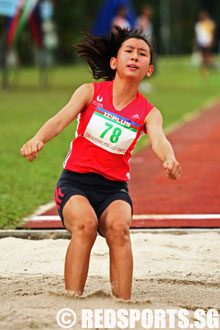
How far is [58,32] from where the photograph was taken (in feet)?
188

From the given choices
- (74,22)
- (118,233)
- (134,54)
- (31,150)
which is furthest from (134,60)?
(74,22)

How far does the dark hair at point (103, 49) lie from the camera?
4.96 m

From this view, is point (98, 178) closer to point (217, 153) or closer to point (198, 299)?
point (198, 299)

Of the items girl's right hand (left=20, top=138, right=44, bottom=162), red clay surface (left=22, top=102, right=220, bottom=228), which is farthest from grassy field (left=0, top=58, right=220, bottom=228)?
girl's right hand (left=20, top=138, right=44, bottom=162)

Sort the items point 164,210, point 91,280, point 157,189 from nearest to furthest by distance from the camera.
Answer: point 91,280 < point 164,210 < point 157,189

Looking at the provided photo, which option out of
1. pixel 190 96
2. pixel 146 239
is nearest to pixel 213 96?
pixel 190 96

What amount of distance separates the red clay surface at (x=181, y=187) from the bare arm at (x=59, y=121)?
6.35 feet

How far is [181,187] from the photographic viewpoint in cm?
833

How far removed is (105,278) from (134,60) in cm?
140

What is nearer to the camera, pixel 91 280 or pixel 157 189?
pixel 91 280

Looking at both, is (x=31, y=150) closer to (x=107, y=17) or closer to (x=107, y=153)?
(x=107, y=153)

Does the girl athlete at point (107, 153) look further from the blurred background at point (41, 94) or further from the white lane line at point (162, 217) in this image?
the white lane line at point (162, 217)

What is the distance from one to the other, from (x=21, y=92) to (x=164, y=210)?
16.8 metres

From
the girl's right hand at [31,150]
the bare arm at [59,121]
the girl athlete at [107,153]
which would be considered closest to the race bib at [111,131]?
the girl athlete at [107,153]
